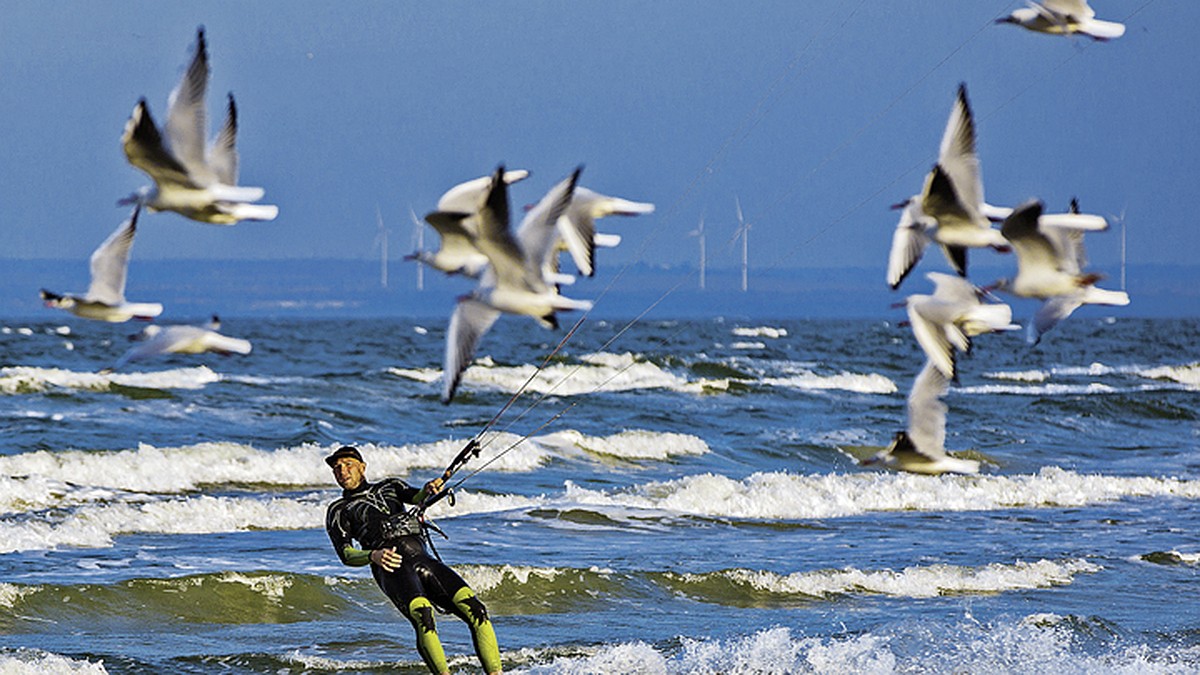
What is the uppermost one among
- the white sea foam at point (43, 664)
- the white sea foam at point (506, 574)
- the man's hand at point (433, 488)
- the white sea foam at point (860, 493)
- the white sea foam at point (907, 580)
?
the man's hand at point (433, 488)

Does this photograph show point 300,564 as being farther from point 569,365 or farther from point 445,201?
point 569,365

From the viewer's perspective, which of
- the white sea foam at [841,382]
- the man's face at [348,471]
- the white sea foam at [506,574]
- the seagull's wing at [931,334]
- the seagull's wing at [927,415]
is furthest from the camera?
the white sea foam at [841,382]

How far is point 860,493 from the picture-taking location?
20547 mm

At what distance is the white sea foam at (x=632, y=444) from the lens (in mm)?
26859

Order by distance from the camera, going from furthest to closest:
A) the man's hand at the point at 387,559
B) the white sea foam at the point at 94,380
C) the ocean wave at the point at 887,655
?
the white sea foam at the point at 94,380 → the ocean wave at the point at 887,655 → the man's hand at the point at 387,559

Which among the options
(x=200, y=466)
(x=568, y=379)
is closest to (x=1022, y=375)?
(x=568, y=379)

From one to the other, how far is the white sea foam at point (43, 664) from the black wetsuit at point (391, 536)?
2.31m

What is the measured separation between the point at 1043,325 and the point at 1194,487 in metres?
14.0

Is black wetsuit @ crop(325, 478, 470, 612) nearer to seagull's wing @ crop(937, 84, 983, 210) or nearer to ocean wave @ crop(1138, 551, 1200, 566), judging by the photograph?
seagull's wing @ crop(937, 84, 983, 210)

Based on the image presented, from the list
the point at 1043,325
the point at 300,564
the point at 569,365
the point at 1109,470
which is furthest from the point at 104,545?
the point at 569,365

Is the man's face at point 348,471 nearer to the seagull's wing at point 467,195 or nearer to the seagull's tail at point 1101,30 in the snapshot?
→ the seagull's wing at point 467,195

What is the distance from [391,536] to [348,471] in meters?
0.45

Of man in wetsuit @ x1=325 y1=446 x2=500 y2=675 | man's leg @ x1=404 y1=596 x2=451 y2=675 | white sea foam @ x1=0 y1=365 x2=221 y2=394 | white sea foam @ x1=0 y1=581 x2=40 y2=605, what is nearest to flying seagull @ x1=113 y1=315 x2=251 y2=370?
man in wetsuit @ x1=325 y1=446 x2=500 y2=675

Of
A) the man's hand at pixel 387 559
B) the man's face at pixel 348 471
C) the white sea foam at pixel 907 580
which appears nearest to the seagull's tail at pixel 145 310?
the man's face at pixel 348 471
